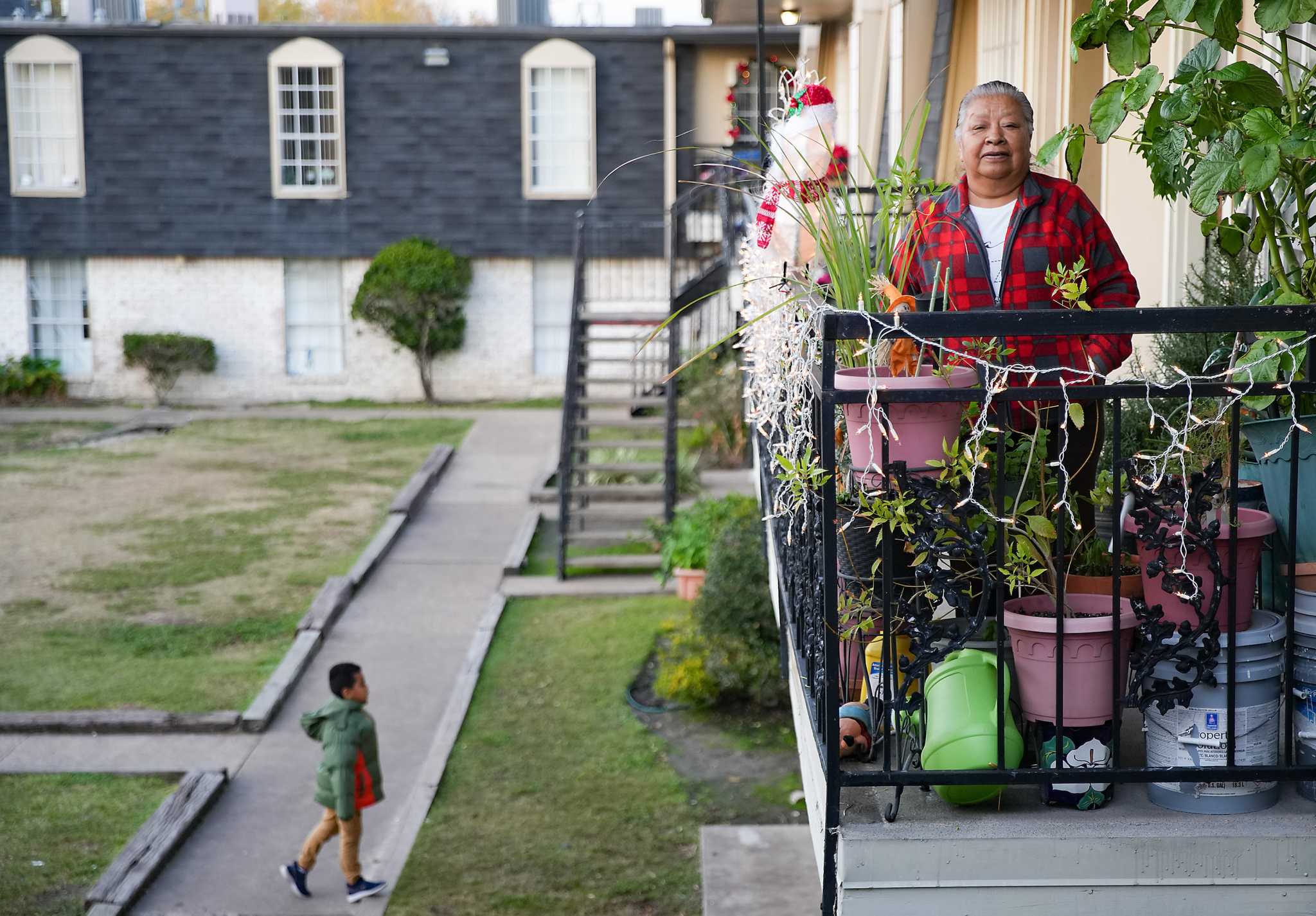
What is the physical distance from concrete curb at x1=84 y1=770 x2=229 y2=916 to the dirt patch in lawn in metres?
2.67

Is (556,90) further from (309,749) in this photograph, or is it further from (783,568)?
(783,568)

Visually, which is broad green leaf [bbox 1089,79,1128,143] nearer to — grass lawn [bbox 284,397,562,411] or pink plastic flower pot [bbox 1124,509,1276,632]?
pink plastic flower pot [bbox 1124,509,1276,632]

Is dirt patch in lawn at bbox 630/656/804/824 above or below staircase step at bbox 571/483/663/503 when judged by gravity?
below

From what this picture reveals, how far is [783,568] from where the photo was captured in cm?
449

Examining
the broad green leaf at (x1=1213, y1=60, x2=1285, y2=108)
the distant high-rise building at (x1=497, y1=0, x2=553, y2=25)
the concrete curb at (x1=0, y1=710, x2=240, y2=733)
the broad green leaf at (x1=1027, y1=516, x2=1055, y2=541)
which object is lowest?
the concrete curb at (x1=0, y1=710, x2=240, y2=733)

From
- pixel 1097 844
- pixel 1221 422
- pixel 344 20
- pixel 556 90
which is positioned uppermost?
pixel 344 20

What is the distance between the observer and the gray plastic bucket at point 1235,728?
2.76 metres

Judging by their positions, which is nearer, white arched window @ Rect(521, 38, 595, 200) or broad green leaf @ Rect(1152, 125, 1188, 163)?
broad green leaf @ Rect(1152, 125, 1188, 163)

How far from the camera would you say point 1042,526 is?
9.44ft

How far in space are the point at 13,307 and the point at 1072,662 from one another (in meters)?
24.7

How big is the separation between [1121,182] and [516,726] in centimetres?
498

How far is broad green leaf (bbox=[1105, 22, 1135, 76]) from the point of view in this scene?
3.02 metres

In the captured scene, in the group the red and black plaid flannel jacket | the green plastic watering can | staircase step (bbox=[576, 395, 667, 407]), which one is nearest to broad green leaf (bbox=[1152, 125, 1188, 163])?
the red and black plaid flannel jacket

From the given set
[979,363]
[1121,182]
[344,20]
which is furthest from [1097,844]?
[344,20]
